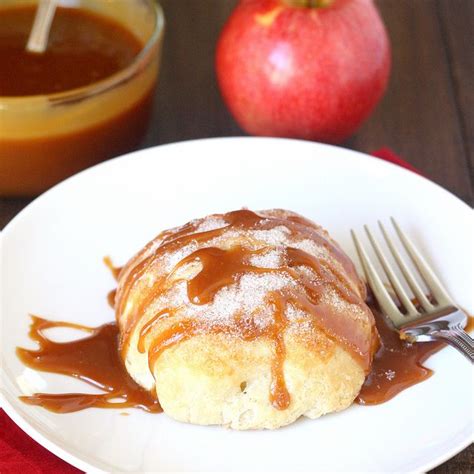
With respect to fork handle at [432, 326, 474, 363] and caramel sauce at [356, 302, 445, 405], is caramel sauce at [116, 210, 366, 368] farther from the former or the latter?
fork handle at [432, 326, 474, 363]

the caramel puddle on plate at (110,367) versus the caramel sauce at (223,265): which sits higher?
the caramel sauce at (223,265)

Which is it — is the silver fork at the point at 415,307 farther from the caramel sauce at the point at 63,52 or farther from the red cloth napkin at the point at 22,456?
the caramel sauce at the point at 63,52

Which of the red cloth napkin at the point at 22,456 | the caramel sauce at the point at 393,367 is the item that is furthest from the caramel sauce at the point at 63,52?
the caramel sauce at the point at 393,367

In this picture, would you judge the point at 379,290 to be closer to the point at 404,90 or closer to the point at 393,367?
the point at 393,367

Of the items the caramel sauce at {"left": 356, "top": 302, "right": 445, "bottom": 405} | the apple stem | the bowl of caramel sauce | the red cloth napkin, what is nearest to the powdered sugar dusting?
the caramel sauce at {"left": 356, "top": 302, "right": 445, "bottom": 405}

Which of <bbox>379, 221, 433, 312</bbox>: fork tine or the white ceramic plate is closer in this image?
the white ceramic plate

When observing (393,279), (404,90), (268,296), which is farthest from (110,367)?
(404,90)
